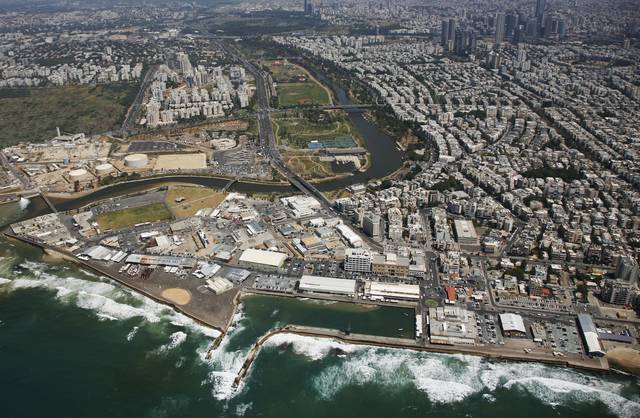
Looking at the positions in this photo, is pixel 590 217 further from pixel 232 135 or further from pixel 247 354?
pixel 232 135

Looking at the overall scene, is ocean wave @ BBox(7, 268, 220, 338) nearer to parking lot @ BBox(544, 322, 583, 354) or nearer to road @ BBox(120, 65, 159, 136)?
parking lot @ BBox(544, 322, 583, 354)

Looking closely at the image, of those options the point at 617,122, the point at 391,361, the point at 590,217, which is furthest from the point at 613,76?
the point at 391,361

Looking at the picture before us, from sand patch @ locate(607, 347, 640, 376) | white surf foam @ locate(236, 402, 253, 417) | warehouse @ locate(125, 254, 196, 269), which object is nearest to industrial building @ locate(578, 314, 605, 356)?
sand patch @ locate(607, 347, 640, 376)

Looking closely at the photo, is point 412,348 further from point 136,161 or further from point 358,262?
point 136,161

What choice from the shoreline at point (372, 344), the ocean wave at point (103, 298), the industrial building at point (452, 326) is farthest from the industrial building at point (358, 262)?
the ocean wave at point (103, 298)

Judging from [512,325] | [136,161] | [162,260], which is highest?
[136,161]

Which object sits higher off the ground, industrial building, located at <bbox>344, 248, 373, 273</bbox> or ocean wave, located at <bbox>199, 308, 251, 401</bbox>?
industrial building, located at <bbox>344, 248, 373, 273</bbox>

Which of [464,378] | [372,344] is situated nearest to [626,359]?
[464,378]

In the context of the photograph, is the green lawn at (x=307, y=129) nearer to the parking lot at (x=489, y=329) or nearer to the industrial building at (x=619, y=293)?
the parking lot at (x=489, y=329)
